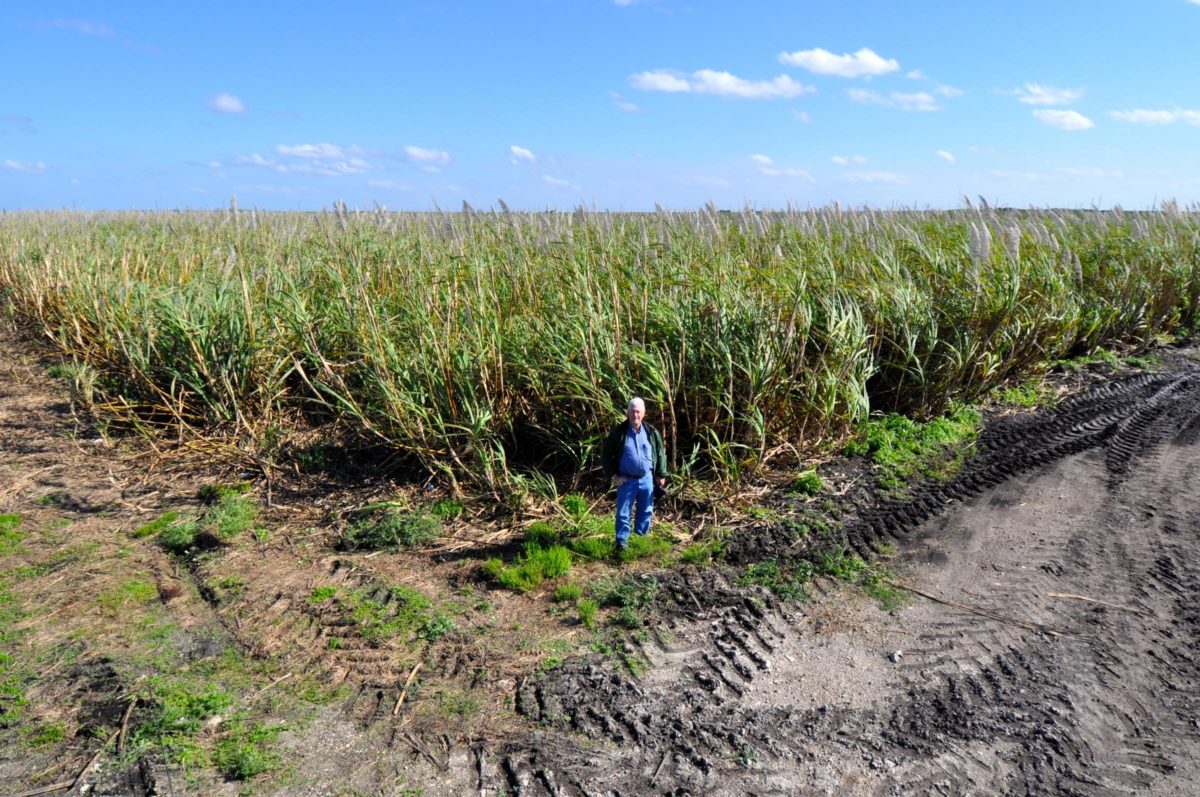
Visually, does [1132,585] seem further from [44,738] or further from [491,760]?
[44,738]

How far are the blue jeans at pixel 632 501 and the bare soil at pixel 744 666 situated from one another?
35 cm

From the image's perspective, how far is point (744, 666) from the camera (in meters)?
3.57

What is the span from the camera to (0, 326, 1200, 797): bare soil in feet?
9.57

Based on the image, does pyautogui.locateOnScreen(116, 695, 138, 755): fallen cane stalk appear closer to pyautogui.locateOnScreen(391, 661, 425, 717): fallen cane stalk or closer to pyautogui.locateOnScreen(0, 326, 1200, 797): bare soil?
pyautogui.locateOnScreen(0, 326, 1200, 797): bare soil

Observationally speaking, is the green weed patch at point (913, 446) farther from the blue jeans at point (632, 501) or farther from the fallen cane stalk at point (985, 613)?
the blue jeans at point (632, 501)

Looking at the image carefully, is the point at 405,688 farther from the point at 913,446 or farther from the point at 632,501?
the point at 913,446

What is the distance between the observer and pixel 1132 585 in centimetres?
425

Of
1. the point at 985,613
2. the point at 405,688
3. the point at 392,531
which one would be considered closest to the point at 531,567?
the point at 392,531

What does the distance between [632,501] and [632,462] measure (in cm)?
Result: 27

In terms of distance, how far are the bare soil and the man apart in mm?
419

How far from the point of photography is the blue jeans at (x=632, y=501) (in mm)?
4453

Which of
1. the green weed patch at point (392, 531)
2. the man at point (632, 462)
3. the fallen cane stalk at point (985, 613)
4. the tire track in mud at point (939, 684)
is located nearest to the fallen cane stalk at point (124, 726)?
the tire track in mud at point (939, 684)

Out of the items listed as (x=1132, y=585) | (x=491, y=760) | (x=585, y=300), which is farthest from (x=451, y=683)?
(x=1132, y=585)

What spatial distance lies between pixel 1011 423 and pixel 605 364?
143 inches
